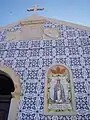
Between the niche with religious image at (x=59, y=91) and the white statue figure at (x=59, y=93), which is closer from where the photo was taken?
the niche with religious image at (x=59, y=91)

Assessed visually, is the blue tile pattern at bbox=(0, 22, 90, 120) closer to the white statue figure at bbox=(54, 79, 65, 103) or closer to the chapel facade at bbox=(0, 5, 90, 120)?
the chapel facade at bbox=(0, 5, 90, 120)

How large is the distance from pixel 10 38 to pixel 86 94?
258 centimetres

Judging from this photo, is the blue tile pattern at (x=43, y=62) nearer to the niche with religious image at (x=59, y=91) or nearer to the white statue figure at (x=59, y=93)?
the niche with religious image at (x=59, y=91)

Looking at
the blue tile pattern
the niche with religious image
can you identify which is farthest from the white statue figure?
the blue tile pattern

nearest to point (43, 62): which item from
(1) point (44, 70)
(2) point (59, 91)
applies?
(1) point (44, 70)

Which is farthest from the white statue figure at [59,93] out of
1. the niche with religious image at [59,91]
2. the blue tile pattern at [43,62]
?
the blue tile pattern at [43,62]

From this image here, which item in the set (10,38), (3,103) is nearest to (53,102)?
(3,103)

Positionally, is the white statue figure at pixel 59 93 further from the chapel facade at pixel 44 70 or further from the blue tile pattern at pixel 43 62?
the blue tile pattern at pixel 43 62

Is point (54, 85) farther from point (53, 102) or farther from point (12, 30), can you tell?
point (12, 30)

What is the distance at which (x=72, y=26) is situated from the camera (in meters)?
4.96

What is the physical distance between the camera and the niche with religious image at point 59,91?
141 inches

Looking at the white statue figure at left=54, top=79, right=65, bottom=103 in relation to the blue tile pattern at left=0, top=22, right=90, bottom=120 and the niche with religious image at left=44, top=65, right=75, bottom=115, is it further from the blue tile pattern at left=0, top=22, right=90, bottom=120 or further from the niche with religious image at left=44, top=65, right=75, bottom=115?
the blue tile pattern at left=0, top=22, right=90, bottom=120

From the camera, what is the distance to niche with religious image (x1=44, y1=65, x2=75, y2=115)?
141 inches

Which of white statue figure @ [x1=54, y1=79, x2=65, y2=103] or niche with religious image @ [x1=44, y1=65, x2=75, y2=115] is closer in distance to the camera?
niche with religious image @ [x1=44, y1=65, x2=75, y2=115]
